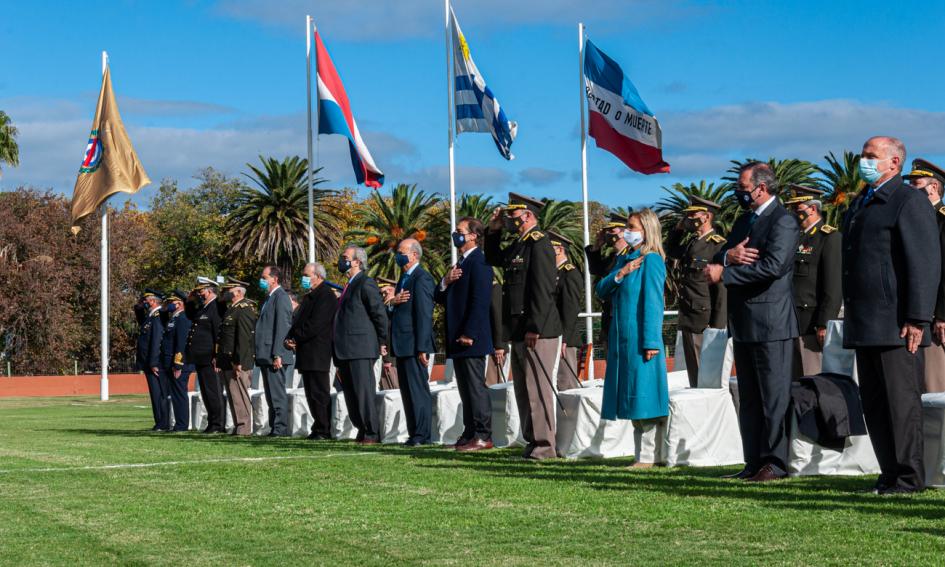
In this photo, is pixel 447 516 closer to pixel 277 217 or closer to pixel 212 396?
pixel 212 396

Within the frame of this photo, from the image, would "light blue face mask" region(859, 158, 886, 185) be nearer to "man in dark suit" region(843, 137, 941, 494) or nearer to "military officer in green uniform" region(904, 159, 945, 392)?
"man in dark suit" region(843, 137, 941, 494)

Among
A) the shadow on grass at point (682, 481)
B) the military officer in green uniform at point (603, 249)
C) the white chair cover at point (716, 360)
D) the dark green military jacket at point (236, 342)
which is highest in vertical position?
the military officer in green uniform at point (603, 249)

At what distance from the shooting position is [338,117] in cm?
2702

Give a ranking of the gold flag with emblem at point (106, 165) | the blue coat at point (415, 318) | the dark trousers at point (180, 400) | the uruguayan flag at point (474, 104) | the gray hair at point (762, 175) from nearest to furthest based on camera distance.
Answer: the gray hair at point (762, 175)
the blue coat at point (415, 318)
the dark trousers at point (180, 400)
the uruguayan flag at point (474, 104)
the gold flag with emblem at point (106, 165)

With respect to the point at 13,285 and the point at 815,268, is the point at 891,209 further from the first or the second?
the point at 13,285

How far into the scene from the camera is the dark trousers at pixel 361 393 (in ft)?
47.6

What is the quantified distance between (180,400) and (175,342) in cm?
87

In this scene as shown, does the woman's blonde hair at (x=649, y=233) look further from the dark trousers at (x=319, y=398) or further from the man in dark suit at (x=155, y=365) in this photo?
the man in dark suit at (x=155, y=365)

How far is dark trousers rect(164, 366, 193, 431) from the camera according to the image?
64.9ft

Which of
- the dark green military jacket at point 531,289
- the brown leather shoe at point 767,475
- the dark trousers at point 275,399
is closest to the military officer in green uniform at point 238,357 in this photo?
the dark trousers at point 275,399

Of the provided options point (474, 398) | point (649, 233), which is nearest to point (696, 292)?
point (474, 398)

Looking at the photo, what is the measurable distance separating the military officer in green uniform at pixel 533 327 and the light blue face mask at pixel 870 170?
378 cm

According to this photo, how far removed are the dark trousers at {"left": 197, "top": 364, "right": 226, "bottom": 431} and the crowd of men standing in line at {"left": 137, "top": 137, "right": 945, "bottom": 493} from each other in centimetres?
4

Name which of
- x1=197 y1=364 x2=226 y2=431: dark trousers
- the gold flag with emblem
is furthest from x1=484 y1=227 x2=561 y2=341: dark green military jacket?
the gold flag with emblem
